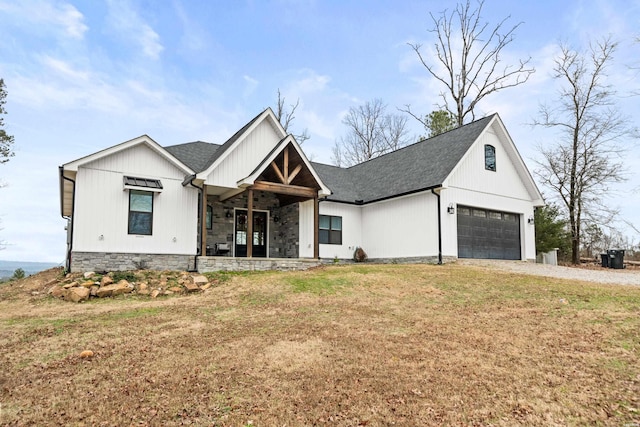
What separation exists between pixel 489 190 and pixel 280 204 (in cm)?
896

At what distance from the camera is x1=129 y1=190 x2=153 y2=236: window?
13758mm

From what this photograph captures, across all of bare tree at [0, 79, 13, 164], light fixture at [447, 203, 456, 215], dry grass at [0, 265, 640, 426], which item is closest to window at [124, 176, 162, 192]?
dry grass at [0, 265, 640, 426]

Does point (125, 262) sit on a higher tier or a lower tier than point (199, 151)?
lower

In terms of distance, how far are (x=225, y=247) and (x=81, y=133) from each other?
22.1 ft

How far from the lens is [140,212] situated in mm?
13906

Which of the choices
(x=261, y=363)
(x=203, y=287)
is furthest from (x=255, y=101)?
(x=261, y=363)

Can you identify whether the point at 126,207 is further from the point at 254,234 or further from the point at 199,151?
the point at 254,234

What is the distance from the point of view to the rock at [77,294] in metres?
10.3

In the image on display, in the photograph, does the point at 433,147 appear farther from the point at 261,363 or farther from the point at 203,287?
the point at 261,363

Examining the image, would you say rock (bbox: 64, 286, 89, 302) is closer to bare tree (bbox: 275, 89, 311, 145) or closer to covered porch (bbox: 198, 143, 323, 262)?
covered porch (bbox: 198, 143, 323, 262)

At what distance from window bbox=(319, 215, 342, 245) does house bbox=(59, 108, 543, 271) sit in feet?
0.18

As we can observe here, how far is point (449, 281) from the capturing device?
11836mm

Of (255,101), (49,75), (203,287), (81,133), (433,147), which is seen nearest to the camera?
(203,287)

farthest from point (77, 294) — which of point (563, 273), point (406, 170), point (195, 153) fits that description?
point (563, 273)
